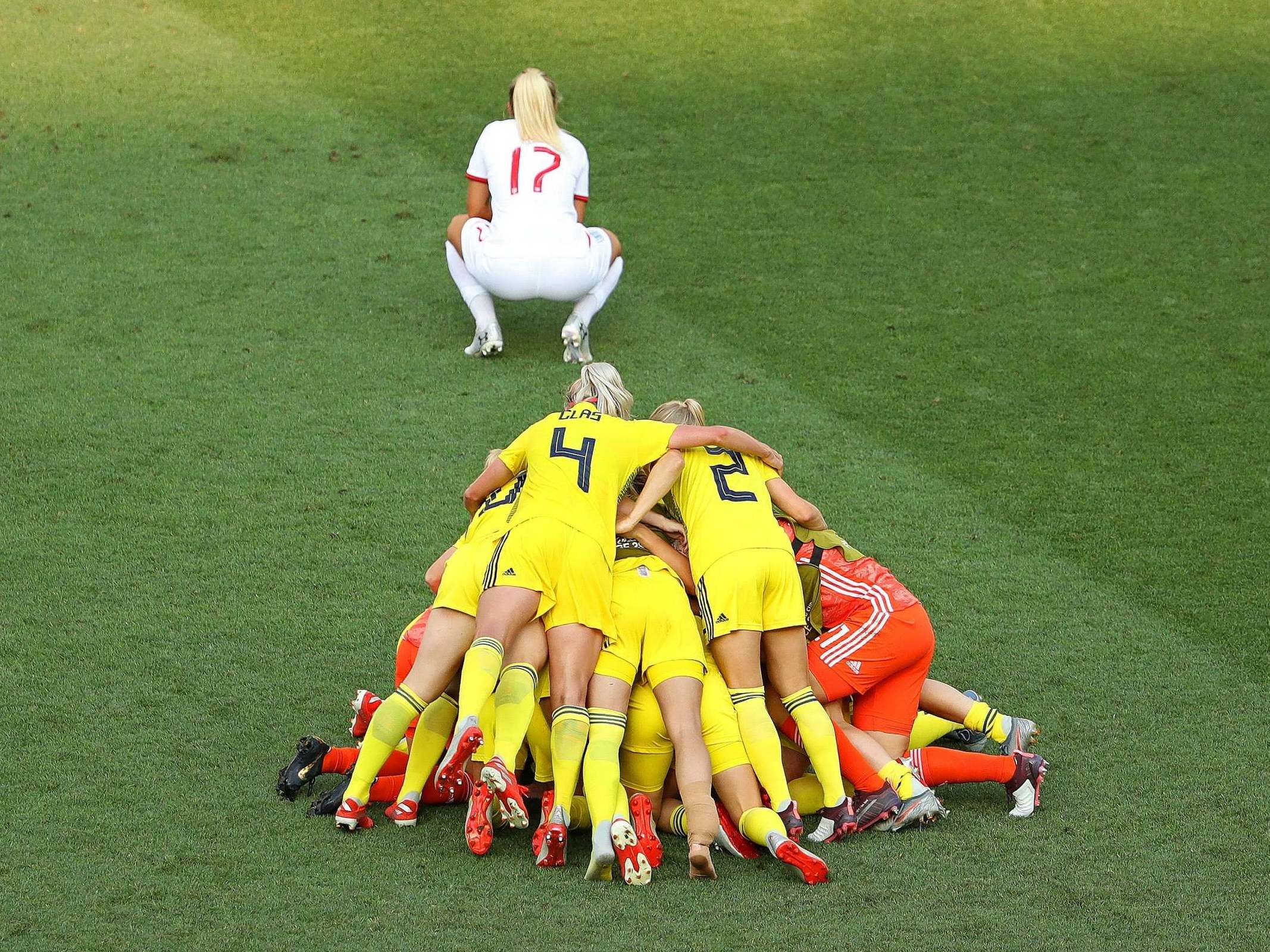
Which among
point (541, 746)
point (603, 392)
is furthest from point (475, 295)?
point (541, 746)

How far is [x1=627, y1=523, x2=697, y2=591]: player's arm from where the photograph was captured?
4750 mm

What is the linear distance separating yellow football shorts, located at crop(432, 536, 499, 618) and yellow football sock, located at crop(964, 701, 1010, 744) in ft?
5.28

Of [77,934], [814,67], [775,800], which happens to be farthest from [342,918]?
[814,67]

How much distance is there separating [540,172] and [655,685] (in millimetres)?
3855

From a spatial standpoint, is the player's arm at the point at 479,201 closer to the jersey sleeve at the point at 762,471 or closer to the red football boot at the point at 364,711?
the jersey sleeve at the point at 762,471

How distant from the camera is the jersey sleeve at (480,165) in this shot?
25.1ft

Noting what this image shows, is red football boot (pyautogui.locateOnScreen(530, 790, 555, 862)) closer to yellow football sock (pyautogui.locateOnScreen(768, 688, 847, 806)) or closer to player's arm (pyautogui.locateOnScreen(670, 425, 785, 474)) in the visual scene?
yellow football sock (pyautogui.locateOnScreen(768, 688, 847, 806))

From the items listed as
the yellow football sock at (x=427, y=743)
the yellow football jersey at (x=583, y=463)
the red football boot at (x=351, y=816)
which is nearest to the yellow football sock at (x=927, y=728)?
the yellow football jersey at (x=583, y=463)

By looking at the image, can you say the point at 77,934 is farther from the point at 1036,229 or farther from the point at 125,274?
the point at 1036,229

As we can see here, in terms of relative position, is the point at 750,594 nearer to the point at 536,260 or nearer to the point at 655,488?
the point at 655,488

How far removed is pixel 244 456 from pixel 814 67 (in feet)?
21.9

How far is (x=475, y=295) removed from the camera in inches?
311

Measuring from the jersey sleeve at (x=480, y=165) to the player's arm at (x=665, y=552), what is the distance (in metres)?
3.38

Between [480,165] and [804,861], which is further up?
[480,165]
